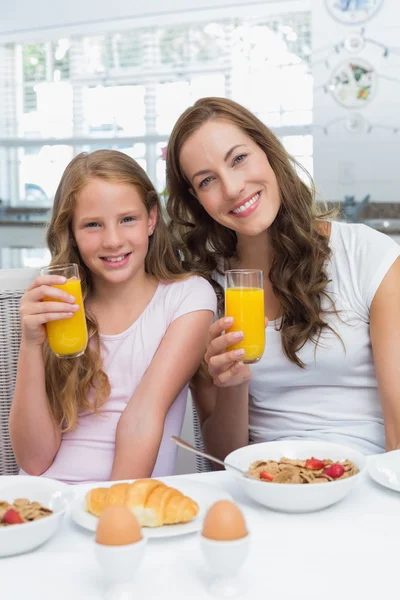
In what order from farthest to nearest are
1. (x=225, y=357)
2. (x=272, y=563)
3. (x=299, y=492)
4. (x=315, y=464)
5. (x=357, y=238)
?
(x=357, y=238) < (x=225, y=357) < (x=315, y=464) < (x=299, y=492) < (x=272, y=563)

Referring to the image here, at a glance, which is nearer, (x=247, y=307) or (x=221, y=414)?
(x=247, y=307)

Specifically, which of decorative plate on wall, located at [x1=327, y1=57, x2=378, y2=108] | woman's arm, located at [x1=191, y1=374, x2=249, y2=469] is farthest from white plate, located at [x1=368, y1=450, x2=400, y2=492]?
decorative plate on wall, located at [x1=327, y1=57, x2=378, y2=108]

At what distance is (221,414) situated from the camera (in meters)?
1.75

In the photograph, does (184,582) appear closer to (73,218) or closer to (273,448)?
(273,448)

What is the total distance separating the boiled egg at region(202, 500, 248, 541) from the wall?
15.8 ft

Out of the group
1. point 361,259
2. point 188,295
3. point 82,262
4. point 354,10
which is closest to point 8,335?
point 82,262

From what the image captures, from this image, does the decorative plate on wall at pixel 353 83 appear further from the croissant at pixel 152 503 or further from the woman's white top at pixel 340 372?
the croissant at pixel 152 503

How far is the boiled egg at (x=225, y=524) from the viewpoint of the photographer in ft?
2.80

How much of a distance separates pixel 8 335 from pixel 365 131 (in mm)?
4054

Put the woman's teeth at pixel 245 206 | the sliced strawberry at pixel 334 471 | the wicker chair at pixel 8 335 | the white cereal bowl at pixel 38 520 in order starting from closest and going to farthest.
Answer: the white cereal bowl at pixel 38 520
the sliced strawberry at pixel 334 471
the woman's teeth at pixel 245 206
the wicker chair at pixel 8 335

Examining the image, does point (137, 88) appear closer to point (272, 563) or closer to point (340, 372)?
point (340, 372)

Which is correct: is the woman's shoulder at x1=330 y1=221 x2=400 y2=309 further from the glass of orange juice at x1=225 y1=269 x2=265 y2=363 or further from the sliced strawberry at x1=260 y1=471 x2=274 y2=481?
the sliced strawberry at x1=260 y1=471 x2=274 y2=481

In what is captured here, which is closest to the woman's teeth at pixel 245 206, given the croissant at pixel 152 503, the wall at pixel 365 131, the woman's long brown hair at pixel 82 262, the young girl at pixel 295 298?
the young girl at pixel 295 298

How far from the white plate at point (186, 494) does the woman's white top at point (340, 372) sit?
574 mm
